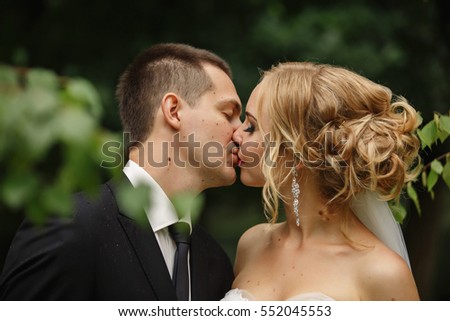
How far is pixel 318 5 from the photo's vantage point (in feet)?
33.9

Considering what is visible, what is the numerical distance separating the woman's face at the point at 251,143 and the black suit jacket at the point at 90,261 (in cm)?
75

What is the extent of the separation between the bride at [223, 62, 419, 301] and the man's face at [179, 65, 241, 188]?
132 millimetres

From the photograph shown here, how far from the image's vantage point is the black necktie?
4.23 metres

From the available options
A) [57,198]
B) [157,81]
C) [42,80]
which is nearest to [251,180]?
[157,81]

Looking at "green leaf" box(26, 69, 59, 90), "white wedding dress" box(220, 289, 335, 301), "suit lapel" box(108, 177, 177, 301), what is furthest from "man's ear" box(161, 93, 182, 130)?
"green leaf" box(26, 69, 59, 90)

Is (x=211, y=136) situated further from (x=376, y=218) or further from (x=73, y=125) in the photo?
(x=73, y=125)

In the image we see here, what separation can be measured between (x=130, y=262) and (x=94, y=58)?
593cm

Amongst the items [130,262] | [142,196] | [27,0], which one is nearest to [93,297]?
[130,262]

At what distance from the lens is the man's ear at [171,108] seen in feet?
15.5

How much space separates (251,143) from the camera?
471cm

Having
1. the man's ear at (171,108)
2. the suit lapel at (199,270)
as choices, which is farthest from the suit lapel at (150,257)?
the man's ear at (171,108)

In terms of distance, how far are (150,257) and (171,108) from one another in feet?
3.56

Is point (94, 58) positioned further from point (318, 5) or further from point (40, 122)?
point (40, 122)

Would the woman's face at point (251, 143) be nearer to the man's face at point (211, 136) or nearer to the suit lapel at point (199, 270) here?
the man's face at point (211, 136)
